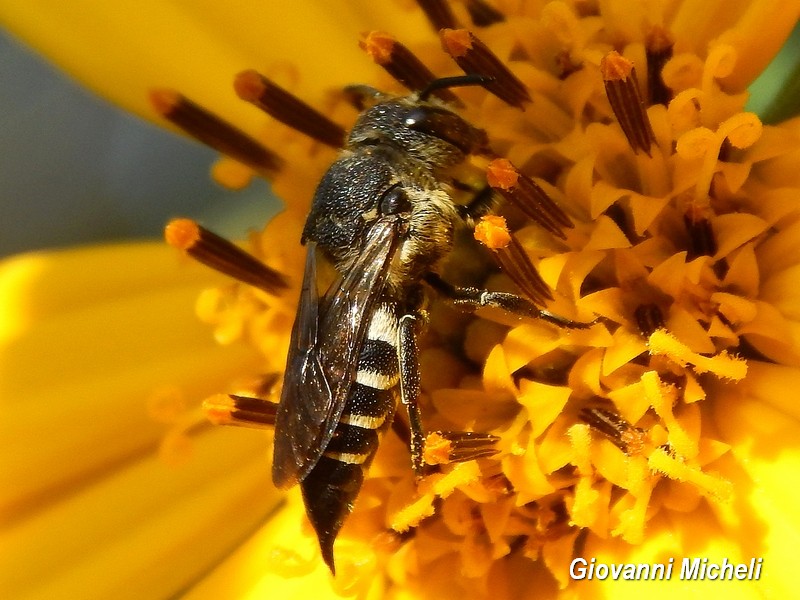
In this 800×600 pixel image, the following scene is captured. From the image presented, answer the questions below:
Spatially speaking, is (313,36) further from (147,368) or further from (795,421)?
(795,421)

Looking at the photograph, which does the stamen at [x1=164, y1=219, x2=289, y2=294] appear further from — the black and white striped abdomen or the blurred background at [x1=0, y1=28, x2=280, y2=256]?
the blurred background at [x1=0, y1=28, x2=280, y2=256]

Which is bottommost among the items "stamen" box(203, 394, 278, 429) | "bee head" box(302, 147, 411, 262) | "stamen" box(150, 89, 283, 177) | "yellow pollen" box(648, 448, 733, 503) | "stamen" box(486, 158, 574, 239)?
"stamen" box(203, 394, 278, 429)

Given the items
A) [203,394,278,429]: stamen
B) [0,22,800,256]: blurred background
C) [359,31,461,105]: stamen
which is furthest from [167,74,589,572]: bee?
[0,22,800,256]: blurred background

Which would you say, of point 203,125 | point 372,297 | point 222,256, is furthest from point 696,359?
point 203,125

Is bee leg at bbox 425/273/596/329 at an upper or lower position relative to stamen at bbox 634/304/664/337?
lower

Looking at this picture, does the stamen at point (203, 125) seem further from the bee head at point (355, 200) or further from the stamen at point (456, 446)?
the stamen at point (456, 446)

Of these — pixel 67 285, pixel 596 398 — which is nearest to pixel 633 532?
pixel 596 398

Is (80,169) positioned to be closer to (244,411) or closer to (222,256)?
(222,256)

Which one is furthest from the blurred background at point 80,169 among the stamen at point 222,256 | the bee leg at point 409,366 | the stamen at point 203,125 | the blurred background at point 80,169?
the bee leg at point 409,366
